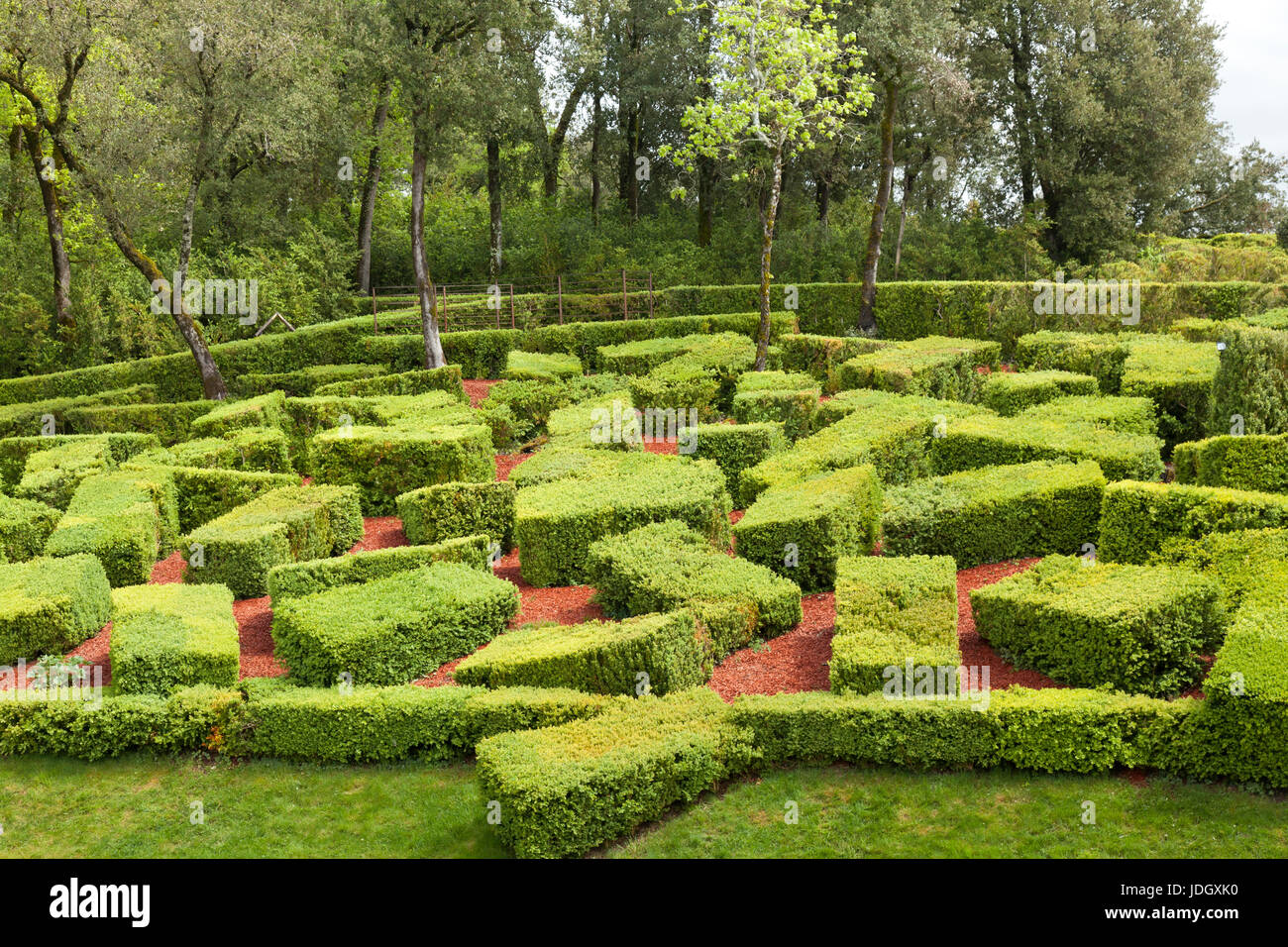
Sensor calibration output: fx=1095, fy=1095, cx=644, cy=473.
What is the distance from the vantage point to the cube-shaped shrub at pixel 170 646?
13156mm

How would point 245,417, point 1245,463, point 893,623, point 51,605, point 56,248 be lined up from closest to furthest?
point 893,623 < point 1245,463 < point 51,605 < point 245,417 < point 56,248

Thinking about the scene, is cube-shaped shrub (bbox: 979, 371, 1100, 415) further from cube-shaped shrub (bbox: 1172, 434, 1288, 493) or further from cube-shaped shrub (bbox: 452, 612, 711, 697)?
cube-shaped shrub (bbox: 452, 612, 711, 697)

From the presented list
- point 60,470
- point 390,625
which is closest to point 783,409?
point 390,625

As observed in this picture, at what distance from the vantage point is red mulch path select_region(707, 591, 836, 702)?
12336 millimetres

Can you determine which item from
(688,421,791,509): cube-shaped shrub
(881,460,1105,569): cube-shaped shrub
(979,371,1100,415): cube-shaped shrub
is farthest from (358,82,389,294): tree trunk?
(881,460,1105,569): cube-shaped shrub

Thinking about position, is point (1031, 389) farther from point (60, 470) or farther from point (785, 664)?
point (60, 470)

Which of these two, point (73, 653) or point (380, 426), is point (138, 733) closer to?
point (73, 653)

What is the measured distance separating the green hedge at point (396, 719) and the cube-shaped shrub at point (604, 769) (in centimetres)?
62

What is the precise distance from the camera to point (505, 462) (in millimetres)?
23312

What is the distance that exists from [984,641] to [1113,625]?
6.76ft

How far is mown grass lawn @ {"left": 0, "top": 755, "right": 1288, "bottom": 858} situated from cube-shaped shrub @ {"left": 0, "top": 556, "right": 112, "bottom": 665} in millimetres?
3091

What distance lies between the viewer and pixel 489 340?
3092 centimetres

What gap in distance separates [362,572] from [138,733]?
388cm

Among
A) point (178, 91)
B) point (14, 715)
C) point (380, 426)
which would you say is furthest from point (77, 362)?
point (14, 715)
